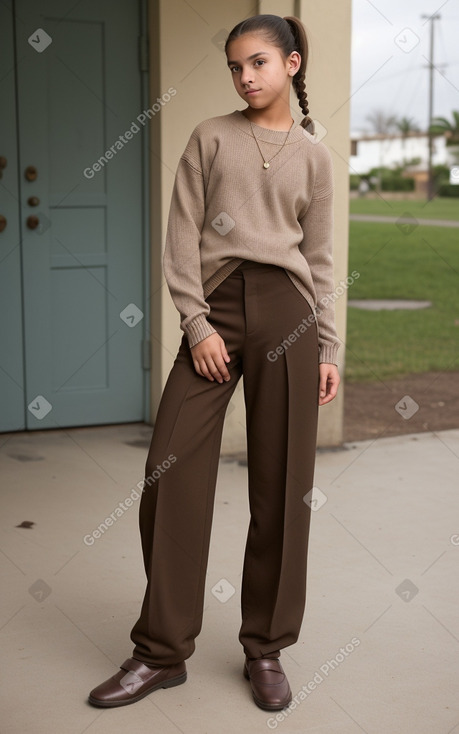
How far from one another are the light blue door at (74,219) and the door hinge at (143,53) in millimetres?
33

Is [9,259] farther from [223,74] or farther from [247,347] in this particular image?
[247,347]

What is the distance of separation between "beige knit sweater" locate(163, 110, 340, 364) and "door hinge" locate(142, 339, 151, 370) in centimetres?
289

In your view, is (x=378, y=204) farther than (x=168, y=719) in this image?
Yes

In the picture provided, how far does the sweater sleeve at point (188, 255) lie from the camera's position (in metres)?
2.54

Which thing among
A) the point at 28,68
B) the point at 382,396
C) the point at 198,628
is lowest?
the point at 382,396

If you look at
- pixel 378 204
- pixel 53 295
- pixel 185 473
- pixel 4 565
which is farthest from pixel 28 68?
pixel 378 204

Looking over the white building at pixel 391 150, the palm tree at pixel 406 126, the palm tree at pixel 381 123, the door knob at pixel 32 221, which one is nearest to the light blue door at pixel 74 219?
the door knob at pixel 32 221

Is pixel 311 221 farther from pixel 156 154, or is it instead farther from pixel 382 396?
pixel 382 396

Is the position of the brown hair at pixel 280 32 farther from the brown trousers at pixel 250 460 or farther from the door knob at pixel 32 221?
the door knob at pixel 32 221

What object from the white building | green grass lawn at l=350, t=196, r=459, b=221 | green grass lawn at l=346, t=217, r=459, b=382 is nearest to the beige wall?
green grass lawn at l=346, t=217, r=459, b=382

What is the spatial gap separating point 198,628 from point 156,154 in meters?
3.07

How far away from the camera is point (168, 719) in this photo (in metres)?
2.58

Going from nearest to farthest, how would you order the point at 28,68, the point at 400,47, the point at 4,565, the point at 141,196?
the point at 4,565
the point at 400,47
the point at 28,68
the point at 141,196

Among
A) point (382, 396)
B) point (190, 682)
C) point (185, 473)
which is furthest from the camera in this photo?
point (382, 396)
